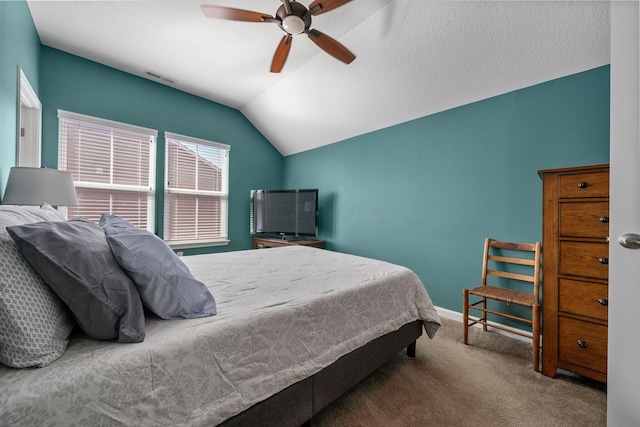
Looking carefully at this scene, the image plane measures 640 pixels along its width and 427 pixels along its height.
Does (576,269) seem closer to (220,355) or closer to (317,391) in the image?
(317,391)

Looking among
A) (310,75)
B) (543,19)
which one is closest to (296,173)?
(310,75)

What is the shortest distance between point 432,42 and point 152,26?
2.62 metres

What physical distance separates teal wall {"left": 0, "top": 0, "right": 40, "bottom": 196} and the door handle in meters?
3.23

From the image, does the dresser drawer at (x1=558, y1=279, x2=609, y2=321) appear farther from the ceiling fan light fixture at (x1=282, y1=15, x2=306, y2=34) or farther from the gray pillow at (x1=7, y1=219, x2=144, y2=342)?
the ceiling fan light fixture at (x1=282, y1=15, x2=306, y2=34)

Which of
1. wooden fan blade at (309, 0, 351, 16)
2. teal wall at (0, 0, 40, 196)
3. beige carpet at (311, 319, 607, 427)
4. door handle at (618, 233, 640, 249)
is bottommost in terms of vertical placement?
beige carpet at (311, 319, 607, 427)

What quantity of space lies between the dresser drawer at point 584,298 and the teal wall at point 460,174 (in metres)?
0.74

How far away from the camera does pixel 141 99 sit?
Answer: 3.43 meters

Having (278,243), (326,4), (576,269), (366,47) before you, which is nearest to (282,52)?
(326,4)

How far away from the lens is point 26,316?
2.36 ft

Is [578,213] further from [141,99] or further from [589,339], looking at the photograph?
[141,99]

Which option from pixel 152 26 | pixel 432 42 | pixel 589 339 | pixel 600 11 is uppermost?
pixel 152 26

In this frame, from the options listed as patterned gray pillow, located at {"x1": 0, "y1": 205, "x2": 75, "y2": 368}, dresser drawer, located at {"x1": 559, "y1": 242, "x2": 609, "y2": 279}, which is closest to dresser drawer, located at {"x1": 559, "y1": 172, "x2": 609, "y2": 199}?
dresser drawer, located at {"x1": 559, "y1": 242, "x2": 609, "y2": 279}

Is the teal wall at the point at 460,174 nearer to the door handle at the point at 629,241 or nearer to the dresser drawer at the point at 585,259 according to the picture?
the dresser drawer at the point at 585,259

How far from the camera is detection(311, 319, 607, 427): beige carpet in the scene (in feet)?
4.60
